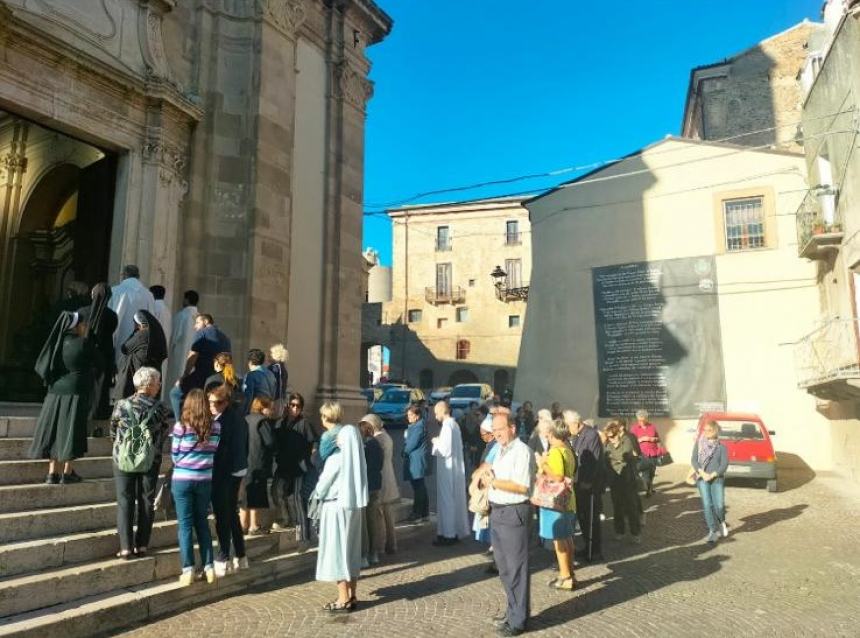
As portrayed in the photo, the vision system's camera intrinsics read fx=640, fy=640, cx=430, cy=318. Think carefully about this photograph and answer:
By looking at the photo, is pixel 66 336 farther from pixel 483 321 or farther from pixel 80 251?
pixel 483 321

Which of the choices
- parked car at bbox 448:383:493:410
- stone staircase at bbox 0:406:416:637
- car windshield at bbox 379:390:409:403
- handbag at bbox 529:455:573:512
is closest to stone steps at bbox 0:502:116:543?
stone staircase at bbox 0:406:416:637

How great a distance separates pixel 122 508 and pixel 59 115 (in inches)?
216

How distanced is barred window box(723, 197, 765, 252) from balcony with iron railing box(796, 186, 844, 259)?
59.4 inches

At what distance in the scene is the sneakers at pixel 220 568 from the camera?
5.52 metres

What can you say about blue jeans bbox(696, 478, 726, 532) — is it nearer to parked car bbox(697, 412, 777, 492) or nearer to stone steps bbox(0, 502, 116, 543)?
parked car bbox(697, 412, 777, 492)

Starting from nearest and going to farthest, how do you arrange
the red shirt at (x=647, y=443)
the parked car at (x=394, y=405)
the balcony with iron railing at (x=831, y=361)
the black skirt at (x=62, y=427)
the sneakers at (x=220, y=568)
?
the sneakers at (x=220, y=568) < the black skirt at (x=62, y=427) < the red shirt at (x=647, y=443) < the balcony with iron railing at (x=831, y=361) < the parked car at (x=394, y=405)

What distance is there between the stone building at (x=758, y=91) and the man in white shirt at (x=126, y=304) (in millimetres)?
24217

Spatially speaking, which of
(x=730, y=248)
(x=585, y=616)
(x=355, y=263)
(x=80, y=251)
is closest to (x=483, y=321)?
(x=730, y=248)

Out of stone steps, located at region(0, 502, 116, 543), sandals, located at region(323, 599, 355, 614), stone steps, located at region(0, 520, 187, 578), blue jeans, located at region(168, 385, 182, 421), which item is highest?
blue jeans, located at region(168, 385, 182, 421)

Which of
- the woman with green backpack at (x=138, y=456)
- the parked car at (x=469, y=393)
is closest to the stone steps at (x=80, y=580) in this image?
the woman with green backpack at (x=138, y=456)

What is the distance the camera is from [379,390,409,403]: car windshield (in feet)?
84.6

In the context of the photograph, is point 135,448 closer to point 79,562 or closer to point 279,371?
point 79,562

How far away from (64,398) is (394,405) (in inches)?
775

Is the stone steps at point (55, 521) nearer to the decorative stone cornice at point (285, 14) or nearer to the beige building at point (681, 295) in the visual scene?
the decorative stone cornice at point (285, 14)
